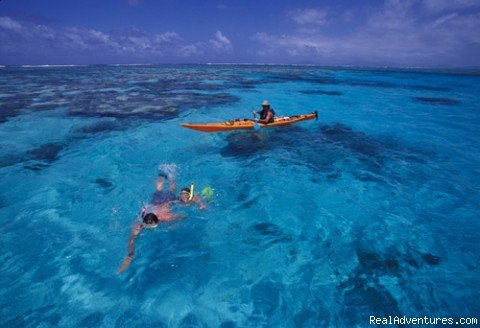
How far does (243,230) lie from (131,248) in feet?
10.8

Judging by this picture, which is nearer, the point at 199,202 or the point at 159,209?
the point at 159,209

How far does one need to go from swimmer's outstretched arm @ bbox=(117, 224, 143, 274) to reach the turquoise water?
179 millimetres

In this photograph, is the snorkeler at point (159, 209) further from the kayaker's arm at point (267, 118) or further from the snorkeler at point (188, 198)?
the kayaker's arm at point (267, 118)

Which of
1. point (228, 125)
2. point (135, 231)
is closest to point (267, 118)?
point (228, 125)

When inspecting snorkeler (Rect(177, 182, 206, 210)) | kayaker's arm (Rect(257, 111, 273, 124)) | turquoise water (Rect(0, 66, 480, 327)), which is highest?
kayaker's arm (Rect(257, 111, 273, 124))

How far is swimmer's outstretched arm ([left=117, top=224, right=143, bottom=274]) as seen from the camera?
7.28 m

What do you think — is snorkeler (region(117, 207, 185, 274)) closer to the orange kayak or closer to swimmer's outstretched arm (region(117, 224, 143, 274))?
swimmer's outstretched arm (region(117, 224, 143, 274))

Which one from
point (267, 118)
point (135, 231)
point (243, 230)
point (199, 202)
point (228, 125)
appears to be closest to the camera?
point (135, 231)

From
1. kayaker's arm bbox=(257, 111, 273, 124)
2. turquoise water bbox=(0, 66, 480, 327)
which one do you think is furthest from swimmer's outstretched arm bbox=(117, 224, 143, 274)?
kayaker's arm bbox=(257, 111, 273, 124)

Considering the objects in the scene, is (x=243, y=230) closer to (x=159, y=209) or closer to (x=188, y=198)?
(x=188, y=198)

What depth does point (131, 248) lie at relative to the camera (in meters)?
7.75

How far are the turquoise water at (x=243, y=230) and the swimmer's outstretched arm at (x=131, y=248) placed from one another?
0.18 meters

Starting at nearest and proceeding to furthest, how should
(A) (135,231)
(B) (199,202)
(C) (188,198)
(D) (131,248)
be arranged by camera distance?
1. (D) (131,248)
2. (A) (135,231)
3. (C) (188,198)
4. (B) (199,202)

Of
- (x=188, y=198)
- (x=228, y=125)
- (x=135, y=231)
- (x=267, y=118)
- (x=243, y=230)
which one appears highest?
(x=267, y=118)
